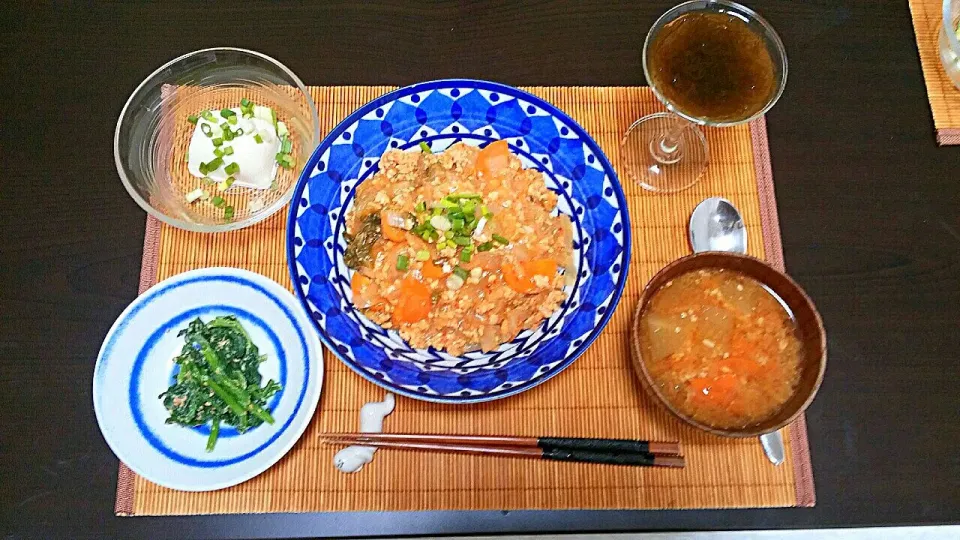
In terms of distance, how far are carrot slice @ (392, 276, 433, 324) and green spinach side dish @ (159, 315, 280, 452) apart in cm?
56

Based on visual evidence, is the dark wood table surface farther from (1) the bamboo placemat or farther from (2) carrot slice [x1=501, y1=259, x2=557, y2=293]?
(2) carrot slice [x1=501, y1=259, x2=557, y2=293]

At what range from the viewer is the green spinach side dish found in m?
1.98

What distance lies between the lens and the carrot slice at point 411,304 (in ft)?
6.21

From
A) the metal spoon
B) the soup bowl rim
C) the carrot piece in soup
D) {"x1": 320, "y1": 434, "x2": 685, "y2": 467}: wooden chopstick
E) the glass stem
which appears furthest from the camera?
the glass stem

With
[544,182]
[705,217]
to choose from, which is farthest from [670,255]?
[544,182]

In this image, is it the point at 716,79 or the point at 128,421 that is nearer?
the point at 128,421

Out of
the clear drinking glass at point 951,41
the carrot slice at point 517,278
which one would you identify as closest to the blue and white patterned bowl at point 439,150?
the carrot slice at point 517,278

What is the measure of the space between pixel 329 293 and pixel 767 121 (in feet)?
6.38

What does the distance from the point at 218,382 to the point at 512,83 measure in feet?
5.50

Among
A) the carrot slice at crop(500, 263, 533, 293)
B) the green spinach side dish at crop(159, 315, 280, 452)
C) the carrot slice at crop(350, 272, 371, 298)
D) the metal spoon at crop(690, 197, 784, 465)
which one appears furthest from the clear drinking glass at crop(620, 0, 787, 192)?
the green spinach side dish at crop(159, 315, 280, 452)

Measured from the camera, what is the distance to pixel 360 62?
244cm

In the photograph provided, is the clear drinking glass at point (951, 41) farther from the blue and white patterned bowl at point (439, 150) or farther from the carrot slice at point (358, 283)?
the carrot slice at point (358, 283)

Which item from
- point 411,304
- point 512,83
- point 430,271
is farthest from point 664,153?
point 411,304

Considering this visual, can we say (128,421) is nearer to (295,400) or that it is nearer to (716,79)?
(295,400)
